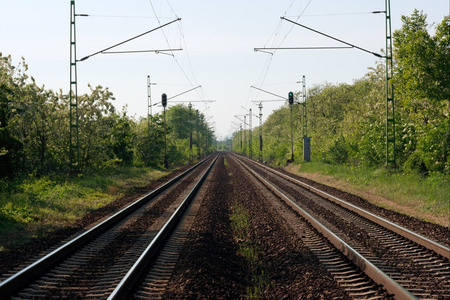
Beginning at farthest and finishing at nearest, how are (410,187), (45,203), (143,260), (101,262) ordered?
1. (410,187)
2. (45,203)
3. (101,262)
4. (143,260)

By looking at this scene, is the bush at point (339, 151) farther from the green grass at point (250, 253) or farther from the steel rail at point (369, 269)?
the steel rail at point (369, 269)

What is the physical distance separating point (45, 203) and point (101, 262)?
7911 mm

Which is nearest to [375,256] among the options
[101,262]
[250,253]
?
[250,253]

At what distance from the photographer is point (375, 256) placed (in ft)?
28.0

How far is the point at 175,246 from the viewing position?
958 centimetres

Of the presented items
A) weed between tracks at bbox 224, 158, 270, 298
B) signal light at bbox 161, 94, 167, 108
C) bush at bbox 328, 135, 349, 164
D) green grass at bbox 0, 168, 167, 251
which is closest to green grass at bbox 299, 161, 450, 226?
weed between tracks at bbox 224, 158, 270, 298

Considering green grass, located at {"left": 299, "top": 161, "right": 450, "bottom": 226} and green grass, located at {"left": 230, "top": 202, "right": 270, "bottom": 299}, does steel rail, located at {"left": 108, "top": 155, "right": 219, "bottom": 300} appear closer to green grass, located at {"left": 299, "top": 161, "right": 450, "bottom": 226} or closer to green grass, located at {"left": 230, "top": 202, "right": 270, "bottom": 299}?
green grass, located at {"left": 230, "top": 202, "right": 270, "bottom": 299}

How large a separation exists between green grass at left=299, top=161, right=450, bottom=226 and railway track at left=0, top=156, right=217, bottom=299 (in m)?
8.75

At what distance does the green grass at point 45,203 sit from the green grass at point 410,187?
12116 mm

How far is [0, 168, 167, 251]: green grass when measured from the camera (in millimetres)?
11430

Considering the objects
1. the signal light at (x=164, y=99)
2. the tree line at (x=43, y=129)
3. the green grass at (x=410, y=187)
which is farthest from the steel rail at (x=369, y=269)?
the signal light at (x=164, y=99)

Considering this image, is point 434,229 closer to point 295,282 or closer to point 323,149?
point 295,282

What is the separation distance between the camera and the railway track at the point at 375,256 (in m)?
6.52

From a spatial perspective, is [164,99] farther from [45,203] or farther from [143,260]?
[143,260]
